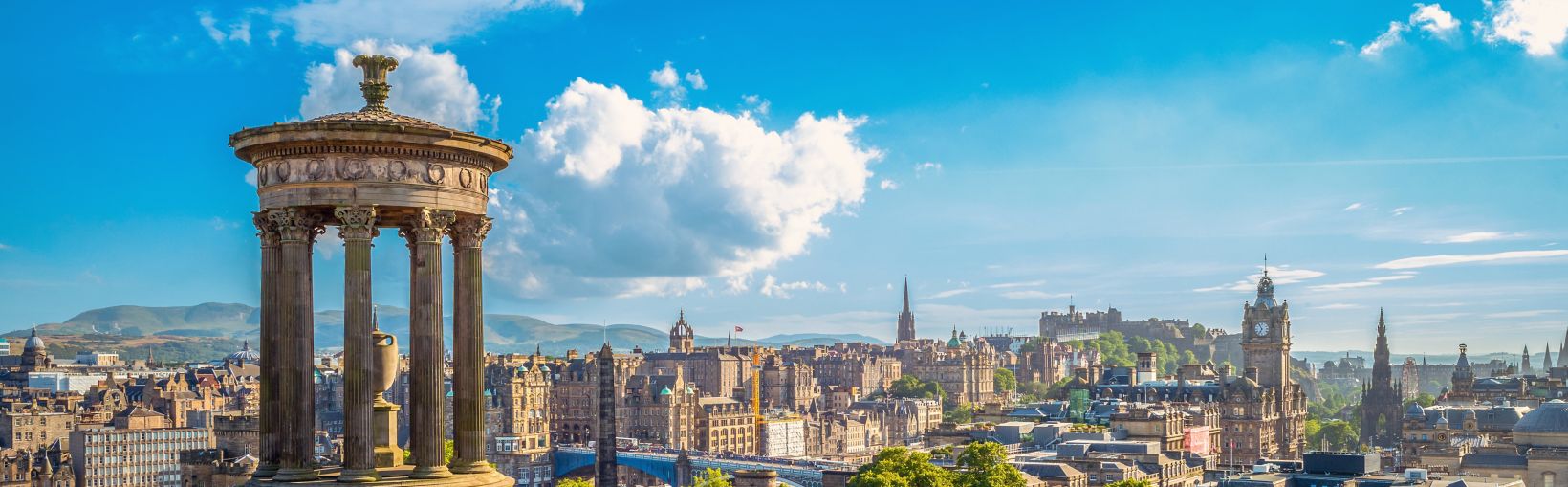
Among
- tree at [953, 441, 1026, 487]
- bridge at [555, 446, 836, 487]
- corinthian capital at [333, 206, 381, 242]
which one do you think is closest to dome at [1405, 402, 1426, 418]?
bridge at [555, 446, 836, 487]

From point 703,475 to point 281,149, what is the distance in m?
127

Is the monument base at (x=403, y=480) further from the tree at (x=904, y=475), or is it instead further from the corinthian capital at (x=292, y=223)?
the tree at (x=904, y=475)

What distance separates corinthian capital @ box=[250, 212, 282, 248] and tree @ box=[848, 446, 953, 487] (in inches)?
2686

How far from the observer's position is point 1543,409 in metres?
134

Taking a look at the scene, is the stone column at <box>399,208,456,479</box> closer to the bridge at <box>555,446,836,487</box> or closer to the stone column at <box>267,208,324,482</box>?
the stone column at <box>267,208,324,482</box>

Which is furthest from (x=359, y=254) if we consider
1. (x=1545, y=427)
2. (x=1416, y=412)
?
(x=1416, y=412)

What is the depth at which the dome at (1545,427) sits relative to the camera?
130 m

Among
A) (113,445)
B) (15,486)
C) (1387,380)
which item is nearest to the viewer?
(15,486)

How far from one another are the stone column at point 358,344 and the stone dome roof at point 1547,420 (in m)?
130

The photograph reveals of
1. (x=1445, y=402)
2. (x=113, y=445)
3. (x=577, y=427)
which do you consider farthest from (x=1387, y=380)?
(x=113, y=445)

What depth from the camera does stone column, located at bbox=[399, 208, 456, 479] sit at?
67.6 feet

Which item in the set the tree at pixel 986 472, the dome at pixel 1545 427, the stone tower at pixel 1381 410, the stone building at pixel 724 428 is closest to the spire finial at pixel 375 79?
the tree at pixel 986 472

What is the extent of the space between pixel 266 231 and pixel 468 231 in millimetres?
2574

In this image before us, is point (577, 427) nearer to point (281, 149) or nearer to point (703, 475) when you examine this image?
point (703, 475)
